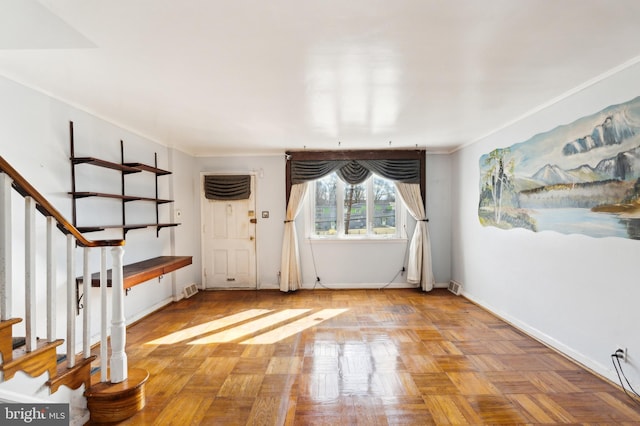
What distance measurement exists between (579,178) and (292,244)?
387 cm

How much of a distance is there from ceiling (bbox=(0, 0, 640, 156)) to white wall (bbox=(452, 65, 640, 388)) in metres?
0.21

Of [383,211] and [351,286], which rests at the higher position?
[383,211]

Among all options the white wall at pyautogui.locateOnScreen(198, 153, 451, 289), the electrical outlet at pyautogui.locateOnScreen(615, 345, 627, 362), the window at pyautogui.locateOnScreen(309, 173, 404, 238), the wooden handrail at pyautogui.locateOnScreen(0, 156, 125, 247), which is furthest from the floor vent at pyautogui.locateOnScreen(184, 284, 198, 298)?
the electrical outlet at pyautogui.locateOnScreen(615, 345, 627, 362)

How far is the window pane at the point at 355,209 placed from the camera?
215 inches

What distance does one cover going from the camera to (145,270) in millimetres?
3389

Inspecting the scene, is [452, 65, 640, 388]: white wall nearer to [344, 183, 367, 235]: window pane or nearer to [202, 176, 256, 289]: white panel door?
[344, 183, 367, 235]: window pane

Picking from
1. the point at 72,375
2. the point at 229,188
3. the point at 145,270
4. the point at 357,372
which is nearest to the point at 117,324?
the point at 72,375

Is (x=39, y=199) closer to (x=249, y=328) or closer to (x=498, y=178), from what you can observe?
(x=249, y=328)

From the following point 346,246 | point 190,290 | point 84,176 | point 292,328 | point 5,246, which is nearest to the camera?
point 5,246

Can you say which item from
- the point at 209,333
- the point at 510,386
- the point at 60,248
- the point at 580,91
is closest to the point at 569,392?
the point at 510,386

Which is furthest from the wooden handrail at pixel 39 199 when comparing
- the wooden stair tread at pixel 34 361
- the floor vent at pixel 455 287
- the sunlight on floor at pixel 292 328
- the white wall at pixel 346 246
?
the floor vent at pixel 455 287

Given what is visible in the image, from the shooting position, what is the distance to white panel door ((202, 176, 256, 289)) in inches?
214

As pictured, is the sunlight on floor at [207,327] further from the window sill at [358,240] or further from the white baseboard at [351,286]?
the window sill at [358,240]

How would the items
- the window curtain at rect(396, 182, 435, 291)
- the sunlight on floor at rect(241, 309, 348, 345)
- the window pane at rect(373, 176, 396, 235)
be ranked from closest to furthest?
the sunlight on floor at rect(241, 309, 348, 345) < the window curtain at rect(396, 182, 435, 291) < the window pane at rect(373, 176, 396, 235)
